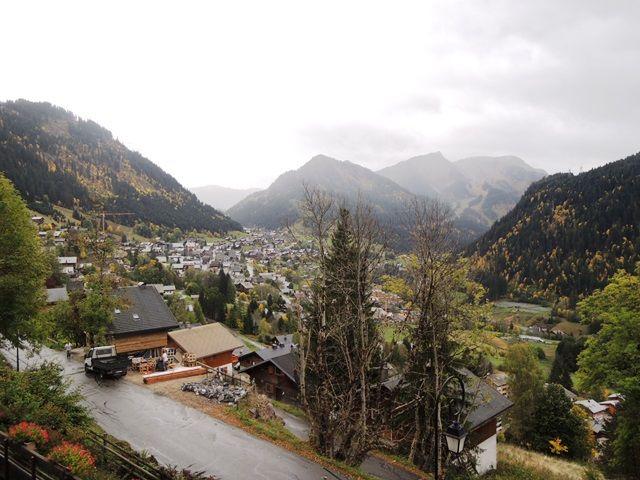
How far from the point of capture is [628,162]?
178000 millimetres

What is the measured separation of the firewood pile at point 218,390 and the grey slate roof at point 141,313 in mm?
14609

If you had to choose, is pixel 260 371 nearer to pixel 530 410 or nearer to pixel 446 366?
pixel 446 366

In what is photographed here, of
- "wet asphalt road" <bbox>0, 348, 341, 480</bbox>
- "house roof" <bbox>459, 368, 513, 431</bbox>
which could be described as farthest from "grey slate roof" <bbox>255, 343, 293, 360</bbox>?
"wet asphalt road" <bbox>0, 348, 341, 480</bbox>

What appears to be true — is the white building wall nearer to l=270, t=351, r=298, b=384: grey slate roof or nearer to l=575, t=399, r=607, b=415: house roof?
l=270, t=351, r=298, b=384: grey slate roof

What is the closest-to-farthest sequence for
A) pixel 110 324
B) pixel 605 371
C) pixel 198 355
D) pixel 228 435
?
pixel 228 435 < pixel 605 371 < pixel 110 324 < pixel 198 355

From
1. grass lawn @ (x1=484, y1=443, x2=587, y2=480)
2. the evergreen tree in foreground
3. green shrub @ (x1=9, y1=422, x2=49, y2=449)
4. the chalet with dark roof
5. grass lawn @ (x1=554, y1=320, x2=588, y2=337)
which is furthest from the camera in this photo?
grass lawn @ (x1=554, y1=320, x2=588, y2=337)

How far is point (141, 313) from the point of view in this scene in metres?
38.2

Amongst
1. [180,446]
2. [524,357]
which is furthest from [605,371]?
[524,357]

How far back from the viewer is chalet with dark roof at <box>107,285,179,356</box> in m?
35.4

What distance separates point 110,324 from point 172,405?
17731mm

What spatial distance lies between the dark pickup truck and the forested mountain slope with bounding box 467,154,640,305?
134202mm

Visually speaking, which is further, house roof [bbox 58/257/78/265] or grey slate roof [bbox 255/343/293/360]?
house roof [bbox 58/257/78/265]

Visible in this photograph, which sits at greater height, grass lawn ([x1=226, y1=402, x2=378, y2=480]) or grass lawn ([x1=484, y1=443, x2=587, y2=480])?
grass lawn ([x1=226, y1=402, x2=378, y2=480])

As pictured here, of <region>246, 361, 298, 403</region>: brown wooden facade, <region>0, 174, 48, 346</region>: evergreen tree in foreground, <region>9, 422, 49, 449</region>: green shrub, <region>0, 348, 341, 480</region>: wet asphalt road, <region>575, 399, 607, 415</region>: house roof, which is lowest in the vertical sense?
<region>575, 399, 607, 415</region>: house roof
